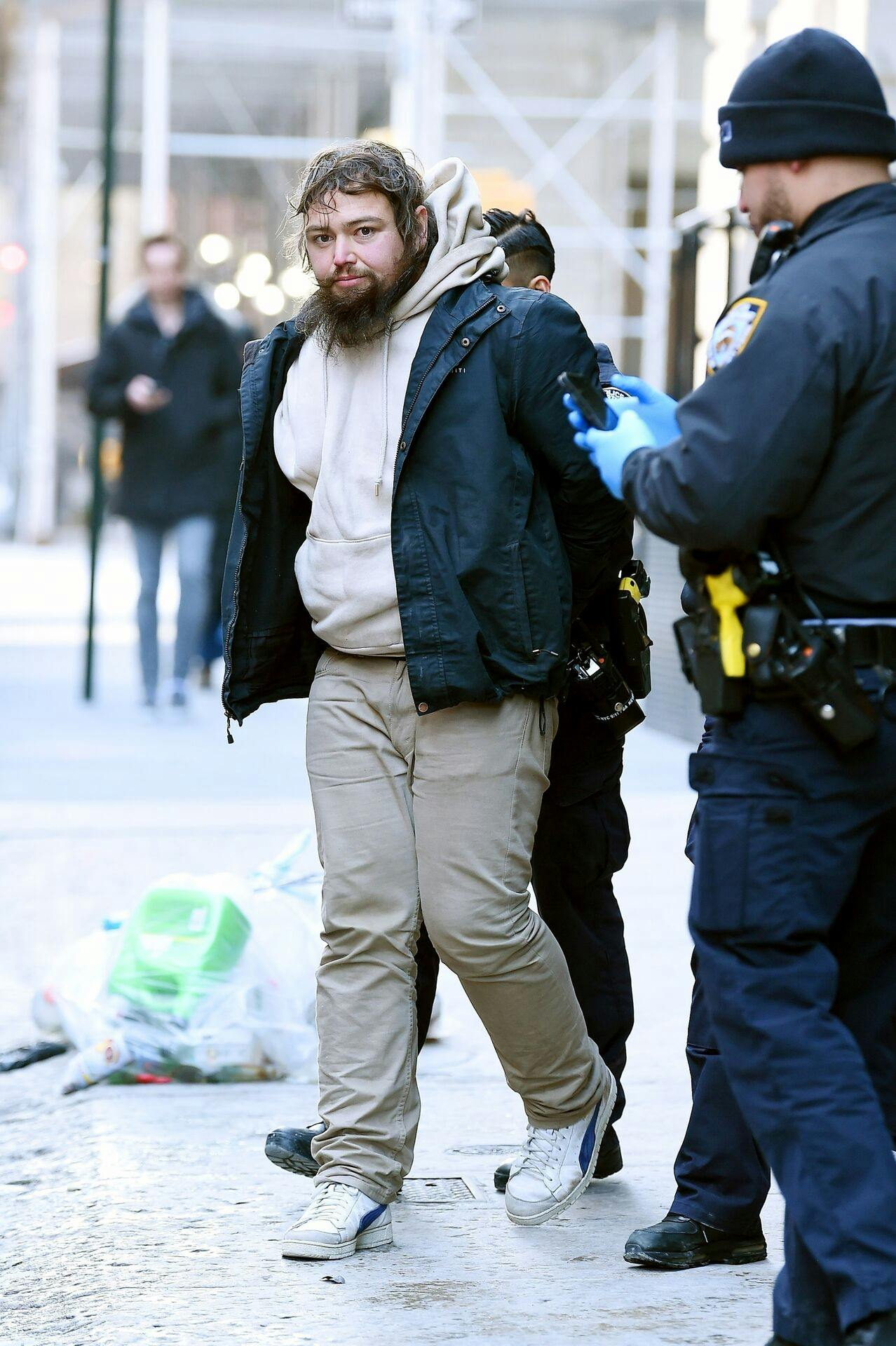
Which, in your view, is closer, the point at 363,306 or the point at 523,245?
the point at 363,306

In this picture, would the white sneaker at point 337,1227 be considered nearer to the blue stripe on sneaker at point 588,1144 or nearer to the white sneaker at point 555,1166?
the white sneaker at point 555,1166

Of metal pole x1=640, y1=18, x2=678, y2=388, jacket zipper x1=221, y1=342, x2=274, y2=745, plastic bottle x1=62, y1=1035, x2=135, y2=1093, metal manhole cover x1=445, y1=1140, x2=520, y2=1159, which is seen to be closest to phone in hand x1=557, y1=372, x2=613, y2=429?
jacket zipper x1=221, y1=342, x2=274, y2=745

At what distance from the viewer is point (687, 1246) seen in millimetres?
3203

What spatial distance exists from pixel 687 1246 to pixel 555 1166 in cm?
35

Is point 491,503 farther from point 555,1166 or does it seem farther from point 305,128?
point 305,128

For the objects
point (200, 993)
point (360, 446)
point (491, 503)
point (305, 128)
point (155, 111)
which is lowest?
point (200, 993)

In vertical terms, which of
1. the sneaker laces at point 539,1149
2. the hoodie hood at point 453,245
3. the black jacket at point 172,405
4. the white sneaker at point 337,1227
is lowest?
the white sneaker at point 337,1227

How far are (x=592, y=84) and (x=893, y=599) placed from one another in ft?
80.5

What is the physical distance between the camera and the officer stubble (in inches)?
105

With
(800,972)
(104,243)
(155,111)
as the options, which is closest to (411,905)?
(800,972)

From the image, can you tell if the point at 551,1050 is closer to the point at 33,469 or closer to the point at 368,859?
the point at 368,859

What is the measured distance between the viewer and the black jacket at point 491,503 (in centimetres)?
327

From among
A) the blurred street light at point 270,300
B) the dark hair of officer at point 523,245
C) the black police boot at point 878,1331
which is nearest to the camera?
the black police boot at point 878,1331

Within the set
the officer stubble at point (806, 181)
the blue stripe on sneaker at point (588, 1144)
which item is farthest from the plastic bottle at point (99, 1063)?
the officer stubble at point (806, 181)
